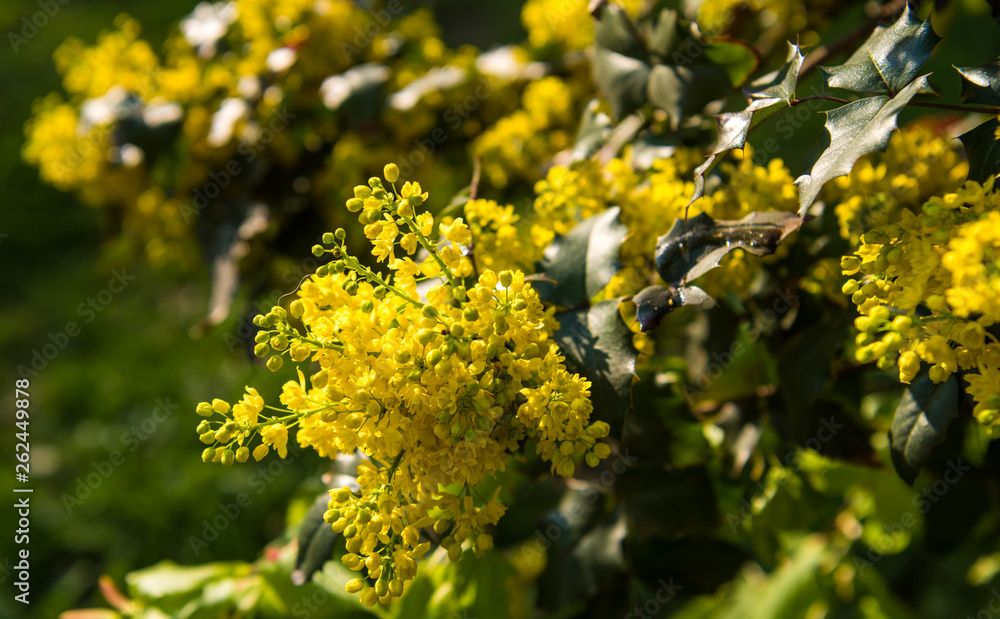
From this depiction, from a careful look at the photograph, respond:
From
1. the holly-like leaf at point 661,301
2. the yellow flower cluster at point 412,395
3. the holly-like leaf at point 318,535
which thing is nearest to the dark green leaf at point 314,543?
the holly-like leaf at point 318,535

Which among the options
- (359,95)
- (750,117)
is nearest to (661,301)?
(750,117)

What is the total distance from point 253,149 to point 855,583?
166cm

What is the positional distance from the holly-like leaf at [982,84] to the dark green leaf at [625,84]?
448 millimetres

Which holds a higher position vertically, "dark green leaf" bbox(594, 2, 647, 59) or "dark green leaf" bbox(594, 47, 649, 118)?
"dark green leaf" bbox(594, 2, 647, 59)

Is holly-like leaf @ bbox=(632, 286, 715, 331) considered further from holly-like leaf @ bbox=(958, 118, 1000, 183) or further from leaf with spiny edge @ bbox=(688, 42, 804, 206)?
holly-like leaf @ bbox=(958, 118, 1000, 183)

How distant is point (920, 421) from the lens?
78 centimetres

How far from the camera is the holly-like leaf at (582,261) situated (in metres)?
0.83

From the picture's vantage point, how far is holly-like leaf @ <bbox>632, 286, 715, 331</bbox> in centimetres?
76

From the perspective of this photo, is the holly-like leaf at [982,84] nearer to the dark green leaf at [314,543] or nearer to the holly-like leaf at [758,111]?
the holly-like leaf at [758,111]

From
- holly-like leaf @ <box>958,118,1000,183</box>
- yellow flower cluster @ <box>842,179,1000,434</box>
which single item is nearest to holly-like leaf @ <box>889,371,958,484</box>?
yellow flower cluster @ <box>842,179,1000,434</box>

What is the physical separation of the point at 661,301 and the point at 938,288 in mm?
264

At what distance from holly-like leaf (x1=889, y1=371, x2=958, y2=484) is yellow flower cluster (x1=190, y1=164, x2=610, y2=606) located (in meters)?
0.36

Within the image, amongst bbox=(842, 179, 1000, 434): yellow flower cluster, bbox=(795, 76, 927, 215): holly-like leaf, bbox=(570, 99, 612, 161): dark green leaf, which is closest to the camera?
bbox=(842, 179, 1000, 434): yellow flower cluster

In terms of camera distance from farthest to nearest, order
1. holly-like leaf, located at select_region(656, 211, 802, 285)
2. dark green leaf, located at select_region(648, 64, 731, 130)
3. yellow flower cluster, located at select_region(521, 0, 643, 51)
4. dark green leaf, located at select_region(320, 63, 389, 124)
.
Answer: yellow flower cluster, located at select_region(521, 0, 643, 51) < dark green leaf, located at select_region(320, 63, 389, 124) < dark green leaf, located at select_region(648, 64, 731, 130) < holly-like leaf, located at select_region(656, 211, 802, 285)
